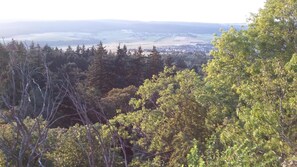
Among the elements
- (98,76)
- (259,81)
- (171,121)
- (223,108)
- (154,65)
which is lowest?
(98,76)

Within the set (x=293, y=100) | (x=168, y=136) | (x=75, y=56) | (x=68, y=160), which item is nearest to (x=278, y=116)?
(x=293, y=100)

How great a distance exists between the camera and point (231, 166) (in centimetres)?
763

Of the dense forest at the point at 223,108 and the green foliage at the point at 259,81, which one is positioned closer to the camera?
the green foliage at the point at 259,81

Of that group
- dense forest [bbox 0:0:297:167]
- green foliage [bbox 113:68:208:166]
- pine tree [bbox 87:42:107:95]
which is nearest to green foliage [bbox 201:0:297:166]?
dense forest [bbox 0:0:297:167]

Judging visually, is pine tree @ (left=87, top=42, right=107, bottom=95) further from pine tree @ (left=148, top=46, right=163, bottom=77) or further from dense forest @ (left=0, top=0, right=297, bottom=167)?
dense forest @ (left=0, top=0, right=297, bottom=167)

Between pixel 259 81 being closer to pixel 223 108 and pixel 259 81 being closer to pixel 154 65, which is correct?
pixel 223 108

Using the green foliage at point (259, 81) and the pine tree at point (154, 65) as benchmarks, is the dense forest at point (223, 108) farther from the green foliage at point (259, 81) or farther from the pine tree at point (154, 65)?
the pine tree at point (154, 65)

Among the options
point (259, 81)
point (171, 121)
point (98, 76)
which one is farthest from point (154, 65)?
point (259, 81)

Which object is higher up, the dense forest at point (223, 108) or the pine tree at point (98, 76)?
the dense forest at point (223, 108)

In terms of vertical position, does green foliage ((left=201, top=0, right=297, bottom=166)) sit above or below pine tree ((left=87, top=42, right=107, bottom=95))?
above

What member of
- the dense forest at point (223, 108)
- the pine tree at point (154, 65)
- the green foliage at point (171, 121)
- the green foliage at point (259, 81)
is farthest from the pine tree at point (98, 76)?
the green foliage at point (259, 81)

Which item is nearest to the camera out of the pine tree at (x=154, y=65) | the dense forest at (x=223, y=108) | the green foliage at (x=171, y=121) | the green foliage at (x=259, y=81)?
the green foliage at (x=259, y=81)

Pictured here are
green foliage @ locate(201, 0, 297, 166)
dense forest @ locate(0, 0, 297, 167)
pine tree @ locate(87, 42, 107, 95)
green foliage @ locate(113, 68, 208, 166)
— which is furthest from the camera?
pine tree @ locate(87, 42, 107, 95)

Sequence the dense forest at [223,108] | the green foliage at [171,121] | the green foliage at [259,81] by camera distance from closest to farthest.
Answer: the green foliage at [259,81] → the dense forest at [223,108] → the green foliage at [171,121]
